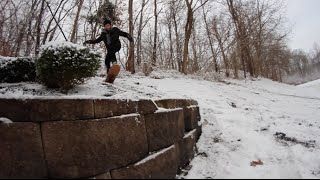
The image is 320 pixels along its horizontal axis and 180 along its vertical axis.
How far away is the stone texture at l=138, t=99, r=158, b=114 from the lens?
3.84 meters

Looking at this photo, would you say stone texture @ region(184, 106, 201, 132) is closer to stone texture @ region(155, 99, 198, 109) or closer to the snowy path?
stone texture @ region(155, 99, 198, 109)

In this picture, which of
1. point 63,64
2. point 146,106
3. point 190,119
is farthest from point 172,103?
point 63,64

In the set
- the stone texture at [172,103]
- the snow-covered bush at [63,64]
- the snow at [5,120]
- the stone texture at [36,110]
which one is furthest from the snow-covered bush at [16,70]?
the stone texture at [172,103]

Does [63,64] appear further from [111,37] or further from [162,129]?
[111,37]

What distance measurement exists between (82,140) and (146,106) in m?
1.07

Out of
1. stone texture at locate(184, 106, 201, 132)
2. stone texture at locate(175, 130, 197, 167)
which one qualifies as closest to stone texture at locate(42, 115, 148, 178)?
stone texture at locate(175, 130, 197, 167)

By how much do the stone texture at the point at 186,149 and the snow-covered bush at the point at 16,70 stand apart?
2.55 metres

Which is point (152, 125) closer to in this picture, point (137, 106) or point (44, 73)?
point (137, 106)

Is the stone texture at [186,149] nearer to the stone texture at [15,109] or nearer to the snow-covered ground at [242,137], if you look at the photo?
the snow-covered ground at [242,137]

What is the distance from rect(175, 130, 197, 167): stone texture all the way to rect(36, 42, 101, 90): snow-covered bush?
69.1 inches

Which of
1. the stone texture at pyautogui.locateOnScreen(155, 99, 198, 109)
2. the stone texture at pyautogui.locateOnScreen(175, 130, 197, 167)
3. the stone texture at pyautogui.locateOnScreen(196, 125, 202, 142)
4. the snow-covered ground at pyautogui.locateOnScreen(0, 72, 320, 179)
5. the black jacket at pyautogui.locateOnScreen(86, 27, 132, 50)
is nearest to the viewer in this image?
the snow-covered ground at pyautogui.locateOnScreen(0, 72, 320, 179)

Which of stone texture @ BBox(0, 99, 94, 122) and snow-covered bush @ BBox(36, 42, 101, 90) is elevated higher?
snow-covered bush @ BBox(36, 42, 101, 90)

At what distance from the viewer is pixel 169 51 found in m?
24.8

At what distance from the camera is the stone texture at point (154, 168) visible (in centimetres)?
335
